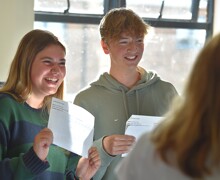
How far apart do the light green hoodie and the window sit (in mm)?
1296

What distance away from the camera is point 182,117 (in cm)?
88

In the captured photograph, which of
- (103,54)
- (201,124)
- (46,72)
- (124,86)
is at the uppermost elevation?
(201,124)

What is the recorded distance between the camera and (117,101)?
6.52ft

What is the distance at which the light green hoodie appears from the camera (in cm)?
193

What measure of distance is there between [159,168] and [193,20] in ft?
9.32

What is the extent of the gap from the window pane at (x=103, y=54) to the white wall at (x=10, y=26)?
0.40 metres

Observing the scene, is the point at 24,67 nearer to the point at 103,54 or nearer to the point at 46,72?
the point at 46,72

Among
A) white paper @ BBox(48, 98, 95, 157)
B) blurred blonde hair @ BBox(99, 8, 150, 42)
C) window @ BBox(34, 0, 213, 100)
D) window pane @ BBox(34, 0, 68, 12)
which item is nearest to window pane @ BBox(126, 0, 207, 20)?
window @ BBox(34, 0, 213, 100)

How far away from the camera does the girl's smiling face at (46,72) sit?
1.67m

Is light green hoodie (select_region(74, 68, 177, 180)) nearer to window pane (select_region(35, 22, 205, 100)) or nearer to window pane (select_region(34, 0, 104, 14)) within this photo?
window pane (select_region(35, 22, 205, 100))

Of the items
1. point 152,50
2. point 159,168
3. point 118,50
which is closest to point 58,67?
point 118,50

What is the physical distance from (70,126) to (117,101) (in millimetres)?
400

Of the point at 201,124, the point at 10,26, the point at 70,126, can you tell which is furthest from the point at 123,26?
the point at 201,124

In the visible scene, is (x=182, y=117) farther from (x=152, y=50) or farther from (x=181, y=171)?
(x=152, y=50)
